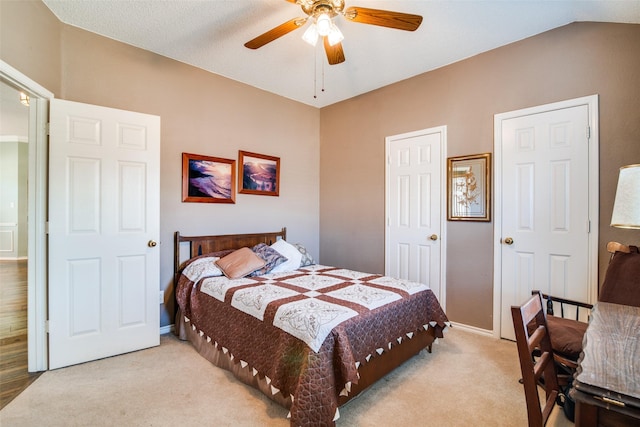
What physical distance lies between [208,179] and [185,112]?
753 mm

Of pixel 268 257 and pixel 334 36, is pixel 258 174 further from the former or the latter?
pixel 334 36

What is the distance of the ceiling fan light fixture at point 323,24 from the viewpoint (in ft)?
6.07

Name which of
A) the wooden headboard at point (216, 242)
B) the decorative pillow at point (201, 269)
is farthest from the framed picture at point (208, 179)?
the decorative pillow at point (201, 269)

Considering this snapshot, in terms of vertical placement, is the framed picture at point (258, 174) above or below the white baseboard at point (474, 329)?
above

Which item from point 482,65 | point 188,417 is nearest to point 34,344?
point 188,417

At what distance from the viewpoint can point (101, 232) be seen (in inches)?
97.0

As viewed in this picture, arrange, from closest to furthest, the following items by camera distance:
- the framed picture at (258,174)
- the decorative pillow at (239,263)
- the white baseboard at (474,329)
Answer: the decorative pillow at (239,263) → the white baseboard at (474,329) → the framed picture at (258,174)

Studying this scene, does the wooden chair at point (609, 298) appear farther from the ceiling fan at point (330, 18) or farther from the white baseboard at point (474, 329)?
the ceiling fan at point (330, 18)

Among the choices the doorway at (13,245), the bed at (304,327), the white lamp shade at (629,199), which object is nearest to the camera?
the white lamp shade at (629,199)

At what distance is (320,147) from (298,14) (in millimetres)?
2260

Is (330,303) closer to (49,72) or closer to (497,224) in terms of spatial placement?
(497,224)

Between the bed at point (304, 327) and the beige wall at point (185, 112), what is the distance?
0.53 m

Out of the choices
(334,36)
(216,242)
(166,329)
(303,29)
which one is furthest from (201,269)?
(303,29)

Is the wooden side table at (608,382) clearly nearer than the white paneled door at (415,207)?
Yes
